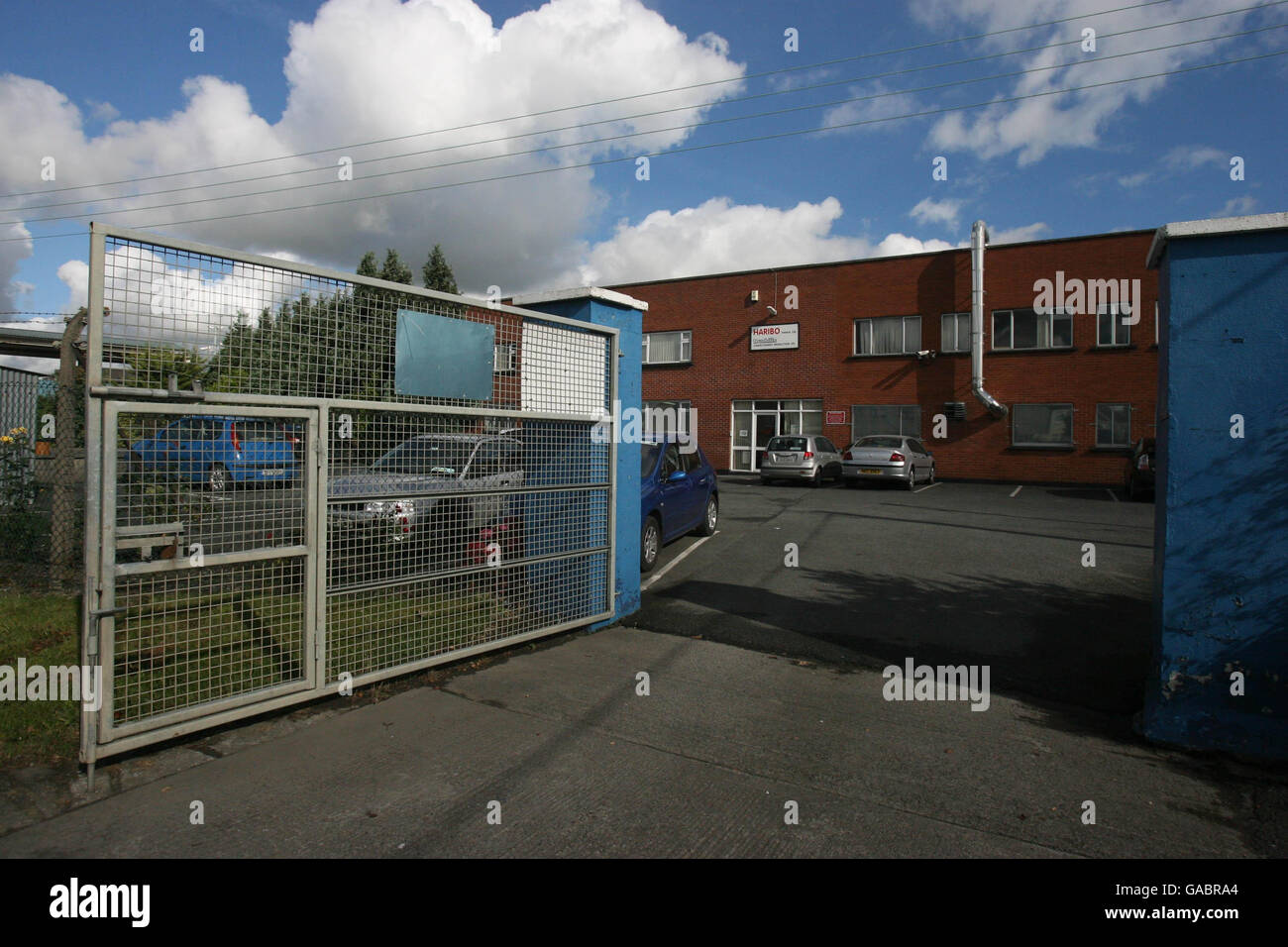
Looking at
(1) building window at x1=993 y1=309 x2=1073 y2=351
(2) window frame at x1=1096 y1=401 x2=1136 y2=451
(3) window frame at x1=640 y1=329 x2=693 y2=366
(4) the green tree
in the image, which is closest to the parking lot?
(2) window frame at x1=1096 y1=401 x2=1136 y2=451

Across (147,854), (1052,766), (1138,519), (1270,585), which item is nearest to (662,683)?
(1052,766)

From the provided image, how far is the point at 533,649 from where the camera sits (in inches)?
242

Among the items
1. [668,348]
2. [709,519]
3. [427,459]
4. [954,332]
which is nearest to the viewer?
[427,459]

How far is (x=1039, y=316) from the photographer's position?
24.3 m

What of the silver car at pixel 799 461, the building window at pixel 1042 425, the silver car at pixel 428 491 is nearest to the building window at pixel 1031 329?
the building window at pixel 1042 425

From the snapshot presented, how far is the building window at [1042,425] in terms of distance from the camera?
24.0m

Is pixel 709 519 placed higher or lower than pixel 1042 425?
lower

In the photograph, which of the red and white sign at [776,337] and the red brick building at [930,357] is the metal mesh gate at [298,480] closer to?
the red brick building at [930,357]

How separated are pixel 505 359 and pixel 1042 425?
22.8 metres

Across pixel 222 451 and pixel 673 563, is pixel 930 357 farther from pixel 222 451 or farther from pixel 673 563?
pixel 222 451

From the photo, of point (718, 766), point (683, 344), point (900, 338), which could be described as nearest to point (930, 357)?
point (900, 338)

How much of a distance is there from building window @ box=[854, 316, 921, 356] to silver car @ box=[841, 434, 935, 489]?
5.37 meters

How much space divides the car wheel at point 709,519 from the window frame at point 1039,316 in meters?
16.6

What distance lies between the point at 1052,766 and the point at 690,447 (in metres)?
7.71
